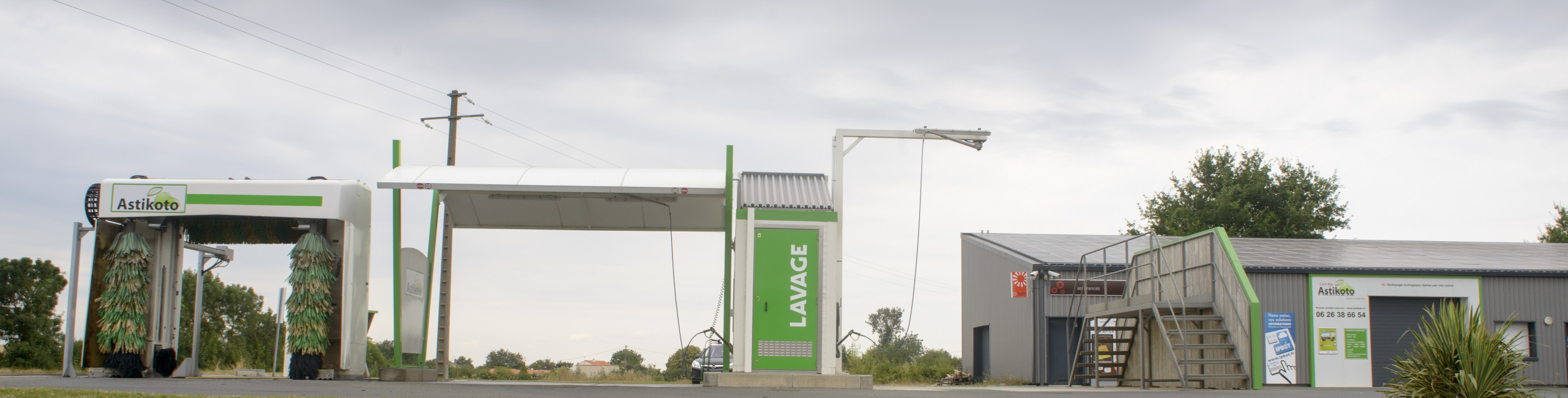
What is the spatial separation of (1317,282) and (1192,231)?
19930mm

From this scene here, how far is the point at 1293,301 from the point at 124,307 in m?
19.1

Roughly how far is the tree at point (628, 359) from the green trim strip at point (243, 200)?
365 inches

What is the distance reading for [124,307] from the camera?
12.7 m

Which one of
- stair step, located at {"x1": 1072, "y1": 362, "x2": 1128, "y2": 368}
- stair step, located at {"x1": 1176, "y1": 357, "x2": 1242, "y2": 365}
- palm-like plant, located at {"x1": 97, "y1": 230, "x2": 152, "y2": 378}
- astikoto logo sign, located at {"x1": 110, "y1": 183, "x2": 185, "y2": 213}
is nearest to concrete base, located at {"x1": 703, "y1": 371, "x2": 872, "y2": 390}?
stair step, located at {"x1": 1176, "y1": 357, "x2": 1242, "y2": 365}

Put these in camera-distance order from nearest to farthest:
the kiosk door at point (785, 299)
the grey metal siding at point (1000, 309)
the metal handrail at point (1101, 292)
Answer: the kiosk door at point (785, 299) → the metal handrail at point (1101, 292) → the grey metal siding at point (1000, 309)

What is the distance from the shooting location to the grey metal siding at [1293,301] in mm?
18891

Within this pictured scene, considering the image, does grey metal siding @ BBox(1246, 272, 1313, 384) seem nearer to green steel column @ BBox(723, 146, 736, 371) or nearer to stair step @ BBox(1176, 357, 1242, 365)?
stair step @ BBox(1176, 357, 1242, 365)

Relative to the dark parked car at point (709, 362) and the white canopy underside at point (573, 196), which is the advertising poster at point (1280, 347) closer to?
the dark parked car at point (709, 362)

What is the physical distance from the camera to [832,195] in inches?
489

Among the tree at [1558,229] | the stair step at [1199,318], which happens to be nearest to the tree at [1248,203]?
the tree at [1558,229]

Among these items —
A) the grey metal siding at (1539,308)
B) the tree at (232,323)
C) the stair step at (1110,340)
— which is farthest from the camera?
the tree at (232,323)

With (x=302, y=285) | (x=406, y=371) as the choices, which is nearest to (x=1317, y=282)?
(x=406, y=371)

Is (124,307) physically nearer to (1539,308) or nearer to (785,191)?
(785,191)

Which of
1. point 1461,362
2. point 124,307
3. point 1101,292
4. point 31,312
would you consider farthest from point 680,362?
point 31,312
